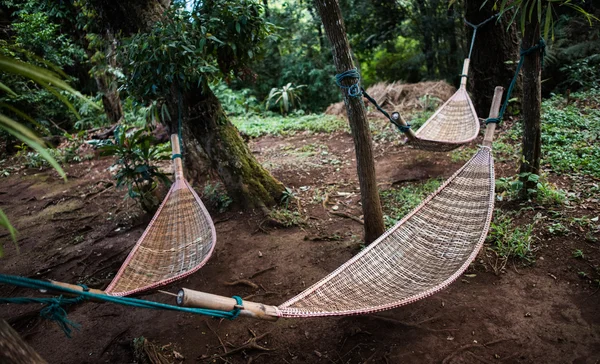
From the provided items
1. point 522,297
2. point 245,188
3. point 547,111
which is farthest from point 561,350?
point 547,111

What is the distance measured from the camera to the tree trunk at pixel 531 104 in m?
2.08

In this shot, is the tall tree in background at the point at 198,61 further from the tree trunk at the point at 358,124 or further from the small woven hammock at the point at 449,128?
the small woven hammock at the point at 449,128

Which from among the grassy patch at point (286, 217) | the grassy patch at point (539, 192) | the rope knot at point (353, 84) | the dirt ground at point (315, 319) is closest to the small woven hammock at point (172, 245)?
the dirt ground at point (315, 319)

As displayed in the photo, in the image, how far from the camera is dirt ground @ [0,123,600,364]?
1.52 m

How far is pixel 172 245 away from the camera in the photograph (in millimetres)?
1933

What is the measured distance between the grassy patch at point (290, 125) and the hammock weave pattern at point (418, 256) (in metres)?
3.20

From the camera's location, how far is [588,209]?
2.16 meters

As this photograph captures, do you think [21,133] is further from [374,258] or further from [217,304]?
[374,258]

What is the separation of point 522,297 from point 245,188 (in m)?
1.88

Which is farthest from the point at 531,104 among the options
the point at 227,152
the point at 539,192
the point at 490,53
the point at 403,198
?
the point at 227,152

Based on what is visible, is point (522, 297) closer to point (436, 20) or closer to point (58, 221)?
point (58, 221)

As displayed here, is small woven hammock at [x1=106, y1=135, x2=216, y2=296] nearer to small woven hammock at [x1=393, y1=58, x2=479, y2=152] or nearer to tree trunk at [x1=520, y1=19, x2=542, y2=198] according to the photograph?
small woven hammock at [x1=393, y1=58, x2=479, y2=152]

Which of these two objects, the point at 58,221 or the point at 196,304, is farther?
the point at 58,221

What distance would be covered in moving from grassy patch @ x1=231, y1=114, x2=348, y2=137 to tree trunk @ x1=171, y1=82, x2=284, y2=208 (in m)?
2.37
